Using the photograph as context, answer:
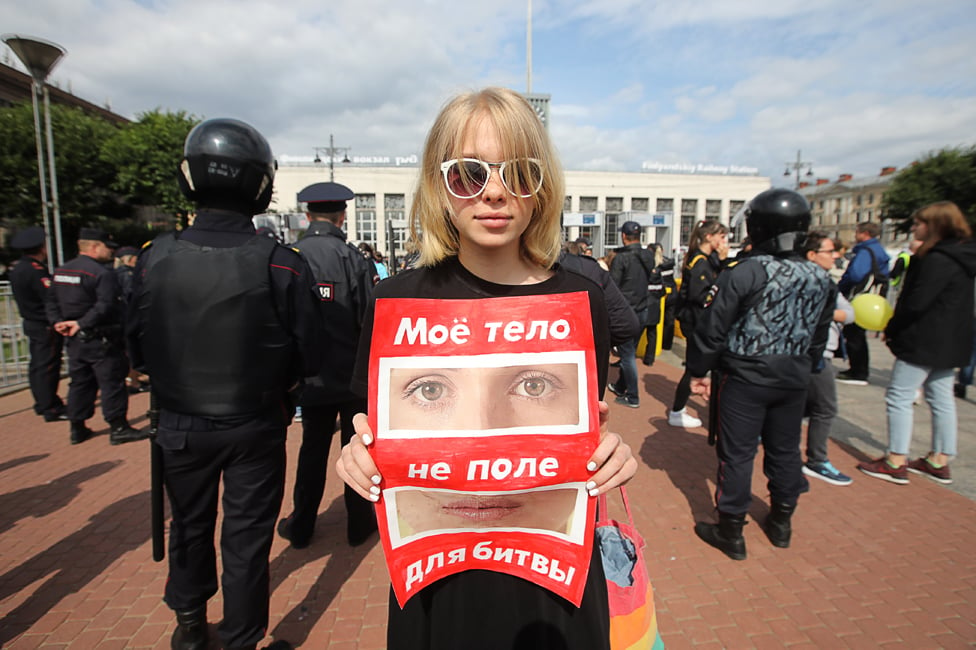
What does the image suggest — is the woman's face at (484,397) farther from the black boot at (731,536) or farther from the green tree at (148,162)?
the green tree at (148,162)

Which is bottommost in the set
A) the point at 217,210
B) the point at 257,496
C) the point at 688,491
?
the point at 688,491

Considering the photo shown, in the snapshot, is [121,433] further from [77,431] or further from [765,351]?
[765,351]

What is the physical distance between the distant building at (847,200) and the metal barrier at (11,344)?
85.0m

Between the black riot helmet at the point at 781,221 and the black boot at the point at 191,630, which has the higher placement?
the black riot helmet at the point at 781,221

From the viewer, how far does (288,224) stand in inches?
673

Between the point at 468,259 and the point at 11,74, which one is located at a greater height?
the point at 11,74

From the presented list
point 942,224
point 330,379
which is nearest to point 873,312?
point 942,224

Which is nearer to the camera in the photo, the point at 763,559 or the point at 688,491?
the point at 763,559

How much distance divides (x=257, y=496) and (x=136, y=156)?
3320 cm

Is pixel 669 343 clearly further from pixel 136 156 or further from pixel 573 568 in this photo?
pixel 136 156

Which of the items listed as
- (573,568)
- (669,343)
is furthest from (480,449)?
(669,343)

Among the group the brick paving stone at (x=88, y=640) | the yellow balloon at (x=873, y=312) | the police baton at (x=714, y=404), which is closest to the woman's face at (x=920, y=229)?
the yellow balloon at (x=873, y=312)

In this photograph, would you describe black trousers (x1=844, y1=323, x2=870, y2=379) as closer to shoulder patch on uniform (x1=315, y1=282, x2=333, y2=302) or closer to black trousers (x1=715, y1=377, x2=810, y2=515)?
black trousers (x1=715, y1=377, x2=810, y2=515)

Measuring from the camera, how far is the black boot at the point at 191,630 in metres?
2.32
